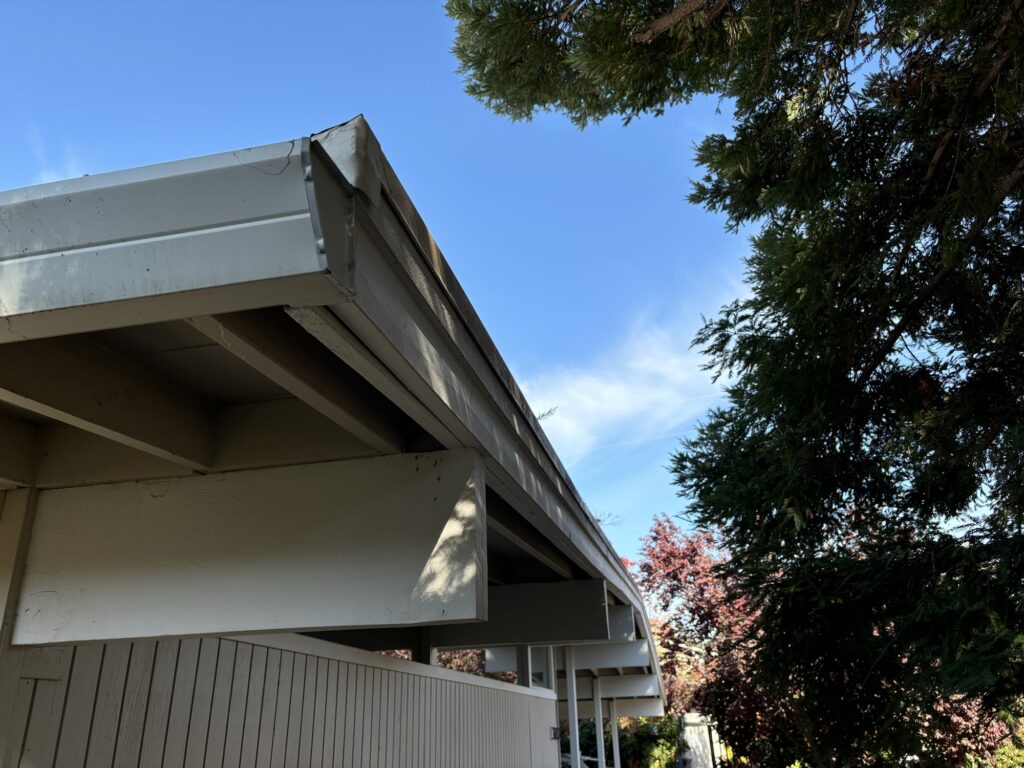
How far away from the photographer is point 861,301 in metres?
4.28

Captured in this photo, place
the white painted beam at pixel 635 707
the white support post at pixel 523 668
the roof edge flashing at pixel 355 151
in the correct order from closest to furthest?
the roof edge flashing at pixel 355 151 < the white support post at pixel 523 668 < the white painted beam at pixel 635 707

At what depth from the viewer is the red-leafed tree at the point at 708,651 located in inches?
382

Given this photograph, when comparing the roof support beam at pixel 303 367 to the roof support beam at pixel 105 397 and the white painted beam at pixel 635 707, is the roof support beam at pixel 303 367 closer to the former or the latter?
the roof support beam at pixel 105 397

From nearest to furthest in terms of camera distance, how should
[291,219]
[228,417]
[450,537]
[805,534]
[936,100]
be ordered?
[291,219] < [450,537] < [228,417] < [936,100] < [805,534]

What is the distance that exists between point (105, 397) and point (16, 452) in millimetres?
532

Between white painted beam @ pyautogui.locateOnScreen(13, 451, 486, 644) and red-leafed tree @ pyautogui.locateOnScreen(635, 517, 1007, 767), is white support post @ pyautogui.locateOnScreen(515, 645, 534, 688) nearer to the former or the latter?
red-leafed tree @ pyautogui.locateOnScreen(635, 517, 1007, 767)

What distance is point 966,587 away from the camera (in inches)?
169

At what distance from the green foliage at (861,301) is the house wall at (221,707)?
9.13 feet

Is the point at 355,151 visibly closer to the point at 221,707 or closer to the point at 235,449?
the point at 235,449

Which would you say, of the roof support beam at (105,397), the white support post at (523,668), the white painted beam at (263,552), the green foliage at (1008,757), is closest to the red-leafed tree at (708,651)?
the green foliage at (1008,757)

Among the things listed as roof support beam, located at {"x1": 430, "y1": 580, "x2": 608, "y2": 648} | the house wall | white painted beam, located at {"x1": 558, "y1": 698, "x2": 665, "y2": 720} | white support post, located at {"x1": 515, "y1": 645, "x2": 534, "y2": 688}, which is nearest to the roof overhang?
the house wall

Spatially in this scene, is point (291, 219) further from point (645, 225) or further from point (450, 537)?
point (645, 225)

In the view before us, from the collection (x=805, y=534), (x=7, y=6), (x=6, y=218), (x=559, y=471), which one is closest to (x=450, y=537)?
(x=6, y=218)

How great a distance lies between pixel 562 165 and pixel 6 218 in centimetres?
1492
